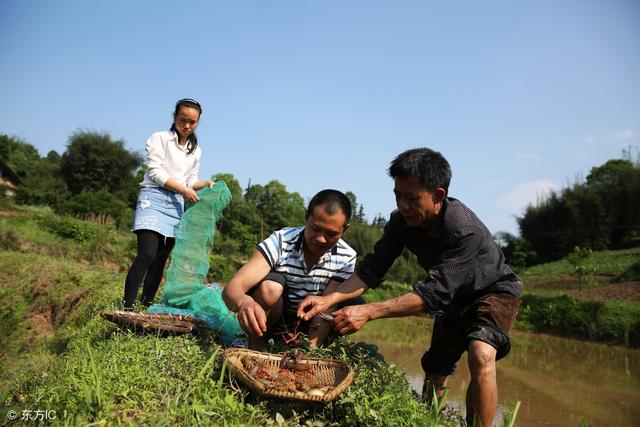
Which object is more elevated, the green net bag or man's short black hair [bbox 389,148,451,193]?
man's short black hair [bbox 389,148,451,193]

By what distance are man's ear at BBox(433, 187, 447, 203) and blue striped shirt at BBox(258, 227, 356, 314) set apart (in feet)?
2.65

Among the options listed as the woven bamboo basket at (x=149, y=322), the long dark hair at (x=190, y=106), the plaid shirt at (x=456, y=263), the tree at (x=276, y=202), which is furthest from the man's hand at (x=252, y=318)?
the tree at (x=276, y=202)

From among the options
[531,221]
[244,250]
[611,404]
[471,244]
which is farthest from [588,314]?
[531,221]

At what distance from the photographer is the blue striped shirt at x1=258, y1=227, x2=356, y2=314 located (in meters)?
3.25

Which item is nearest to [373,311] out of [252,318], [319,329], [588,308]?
[319,329]

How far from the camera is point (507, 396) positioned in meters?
5.65

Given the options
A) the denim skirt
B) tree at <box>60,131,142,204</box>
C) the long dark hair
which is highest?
tree at <box>60,131,142,204</box>

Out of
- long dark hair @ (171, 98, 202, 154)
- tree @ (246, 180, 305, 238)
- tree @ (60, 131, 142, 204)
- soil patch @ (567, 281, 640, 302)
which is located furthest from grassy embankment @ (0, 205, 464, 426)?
tree @ (246, 180, 305, 238)

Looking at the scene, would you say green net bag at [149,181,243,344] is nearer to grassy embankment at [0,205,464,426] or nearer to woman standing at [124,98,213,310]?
woman standing at [124,98,213,310]

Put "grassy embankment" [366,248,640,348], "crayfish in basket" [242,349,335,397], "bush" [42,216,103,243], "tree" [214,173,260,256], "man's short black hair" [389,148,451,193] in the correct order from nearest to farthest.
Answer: "crayfish in basket" [242,349,335,397]
"man's short black hair" [389,148,451,193]
"grassy embankment" [366,248,640,348]
"bush" [42,216,103,243]
"tree" [214,173,260,256]

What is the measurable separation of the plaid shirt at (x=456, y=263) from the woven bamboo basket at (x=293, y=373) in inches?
26.3

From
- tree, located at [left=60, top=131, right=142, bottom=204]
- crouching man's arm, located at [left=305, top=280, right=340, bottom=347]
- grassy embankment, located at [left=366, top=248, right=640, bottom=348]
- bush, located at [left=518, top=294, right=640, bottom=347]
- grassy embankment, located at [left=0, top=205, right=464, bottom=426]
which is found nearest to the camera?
grassy embankment, located at [left=0, top=205, right=464, bottom=426]

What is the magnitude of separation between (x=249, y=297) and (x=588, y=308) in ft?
43.0

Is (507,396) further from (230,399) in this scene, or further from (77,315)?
(77,315)
